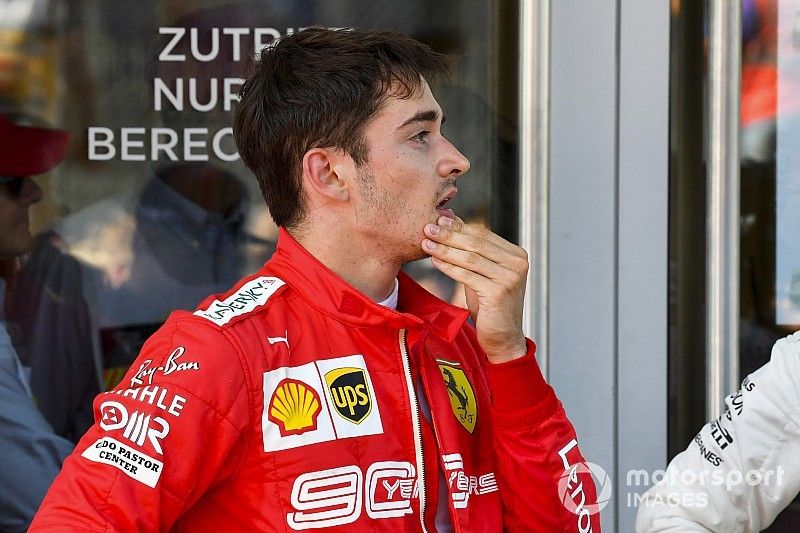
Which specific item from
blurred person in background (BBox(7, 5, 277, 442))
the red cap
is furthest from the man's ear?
the red cap

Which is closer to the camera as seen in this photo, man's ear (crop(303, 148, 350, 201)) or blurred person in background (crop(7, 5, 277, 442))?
man's ear (crop(303, 148, 350, 201))

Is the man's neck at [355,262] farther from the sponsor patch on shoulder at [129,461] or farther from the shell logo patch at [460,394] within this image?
the sponsor patch on shoulder at [129,461]

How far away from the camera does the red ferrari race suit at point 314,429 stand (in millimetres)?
1802

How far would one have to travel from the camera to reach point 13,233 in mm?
3311

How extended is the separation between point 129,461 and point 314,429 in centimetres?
32

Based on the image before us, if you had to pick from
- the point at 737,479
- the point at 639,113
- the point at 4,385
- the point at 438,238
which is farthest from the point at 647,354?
the point at 4,385

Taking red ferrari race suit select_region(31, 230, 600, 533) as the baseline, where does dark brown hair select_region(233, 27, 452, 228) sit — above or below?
above

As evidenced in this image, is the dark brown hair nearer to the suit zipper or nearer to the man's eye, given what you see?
the man's eye

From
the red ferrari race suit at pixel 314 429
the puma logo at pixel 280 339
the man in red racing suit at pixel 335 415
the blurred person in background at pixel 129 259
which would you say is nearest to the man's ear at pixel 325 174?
the man in red racing suit at pixel 335 415

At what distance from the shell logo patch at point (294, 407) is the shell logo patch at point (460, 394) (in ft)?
0.89

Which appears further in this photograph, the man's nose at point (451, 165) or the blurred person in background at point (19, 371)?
the blurred person in background at point (19, 371)

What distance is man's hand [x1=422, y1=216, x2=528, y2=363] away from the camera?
2082mm

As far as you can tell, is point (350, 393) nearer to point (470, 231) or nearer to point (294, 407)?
point (294, 407)

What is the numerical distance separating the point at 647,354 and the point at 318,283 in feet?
4.86
